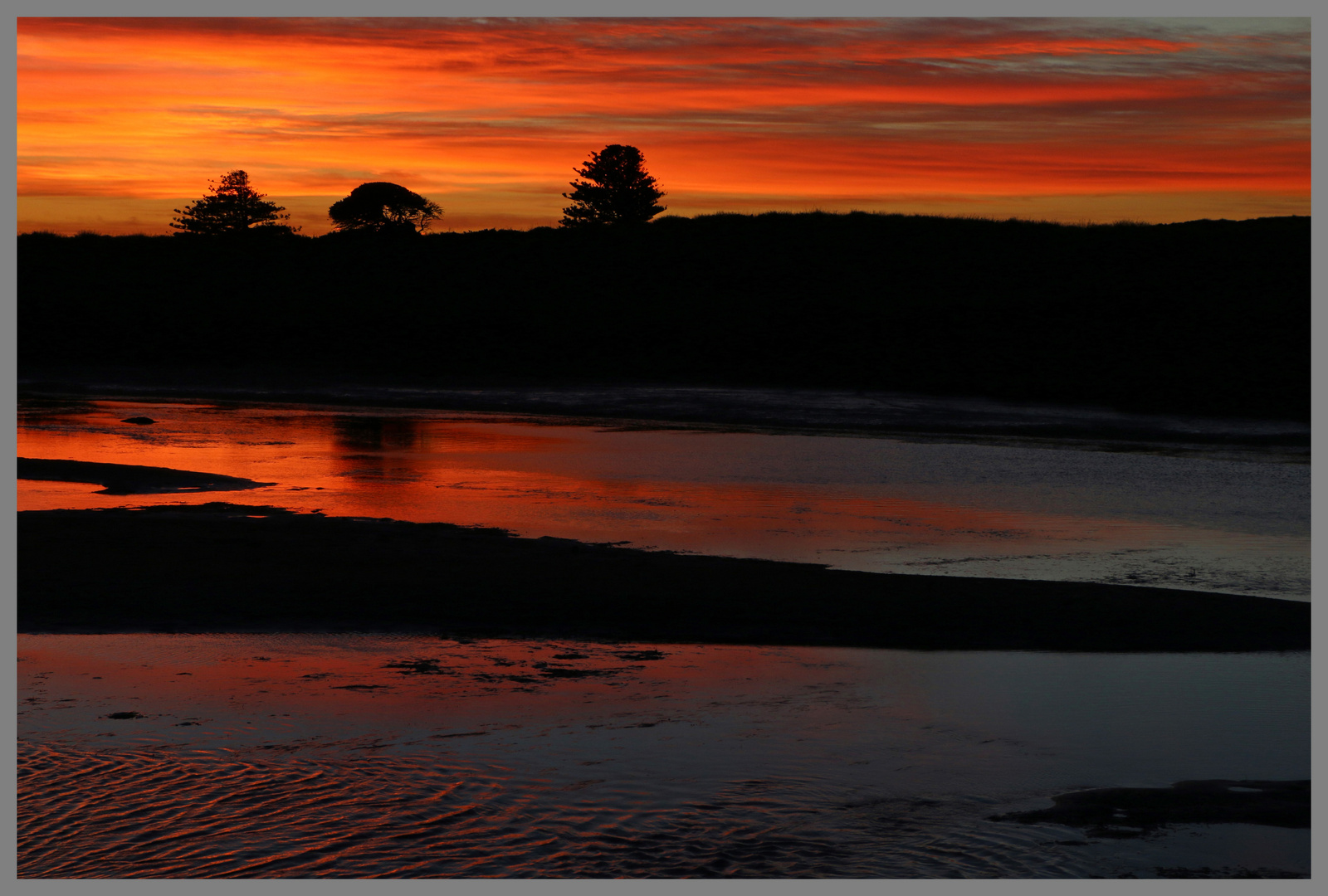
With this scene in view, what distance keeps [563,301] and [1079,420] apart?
27.6m

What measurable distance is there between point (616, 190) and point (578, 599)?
256 ft

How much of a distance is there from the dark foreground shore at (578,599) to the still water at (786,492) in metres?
0.96

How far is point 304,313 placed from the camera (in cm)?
5119

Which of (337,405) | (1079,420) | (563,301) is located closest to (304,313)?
(563,301)

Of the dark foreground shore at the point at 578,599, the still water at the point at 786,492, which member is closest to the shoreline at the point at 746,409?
the still water at the point at 786,492

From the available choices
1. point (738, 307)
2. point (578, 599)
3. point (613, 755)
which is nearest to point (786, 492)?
point (578, 599)

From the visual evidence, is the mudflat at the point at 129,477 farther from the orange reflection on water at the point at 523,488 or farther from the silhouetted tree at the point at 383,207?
the silhouetted tree at the point at 383,207

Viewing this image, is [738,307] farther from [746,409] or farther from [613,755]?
[613,755]

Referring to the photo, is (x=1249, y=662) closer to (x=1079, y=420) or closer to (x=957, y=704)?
(x=957, y=704)

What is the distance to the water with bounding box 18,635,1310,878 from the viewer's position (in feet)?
18.0

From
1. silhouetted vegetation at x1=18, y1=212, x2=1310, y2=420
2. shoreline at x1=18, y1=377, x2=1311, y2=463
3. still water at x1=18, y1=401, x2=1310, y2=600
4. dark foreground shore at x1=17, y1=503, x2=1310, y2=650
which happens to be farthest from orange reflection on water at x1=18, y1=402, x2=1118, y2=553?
silhouetted vegetation at x1=18, y1=212, x2=1310, y2=420

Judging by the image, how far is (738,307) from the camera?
49.6m

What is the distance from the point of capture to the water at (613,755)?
5.47 meters

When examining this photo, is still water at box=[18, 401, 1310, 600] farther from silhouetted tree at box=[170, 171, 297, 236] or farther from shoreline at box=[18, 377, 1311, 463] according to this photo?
silhouetted tree at box=[170, 171, 297, 236]
